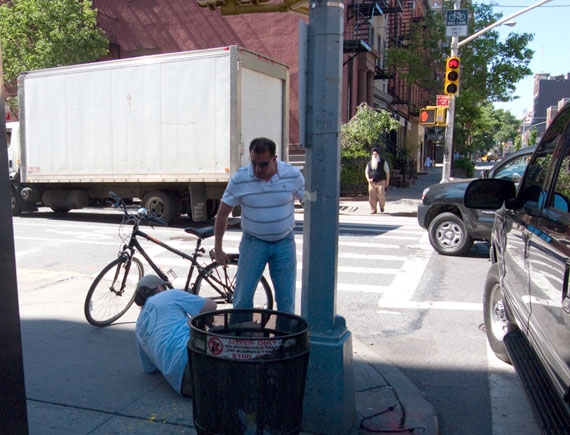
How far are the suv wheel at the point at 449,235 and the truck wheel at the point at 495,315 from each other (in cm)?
456

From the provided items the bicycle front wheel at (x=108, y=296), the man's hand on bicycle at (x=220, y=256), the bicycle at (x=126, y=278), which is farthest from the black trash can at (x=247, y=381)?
the bicycle front wheel at (x=108, y=296)

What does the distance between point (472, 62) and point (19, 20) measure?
19.1 metres

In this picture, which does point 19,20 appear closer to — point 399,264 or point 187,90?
point 187,90

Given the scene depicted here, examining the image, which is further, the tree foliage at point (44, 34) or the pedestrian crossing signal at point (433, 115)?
the tree foliage at point (44, 34)

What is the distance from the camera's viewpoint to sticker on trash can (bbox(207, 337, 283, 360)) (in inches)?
87.0

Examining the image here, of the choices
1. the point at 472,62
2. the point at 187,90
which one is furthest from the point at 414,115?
the point at 187,90

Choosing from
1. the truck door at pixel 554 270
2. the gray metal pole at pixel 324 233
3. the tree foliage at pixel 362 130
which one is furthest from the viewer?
the tree foliage at pixel 362 130

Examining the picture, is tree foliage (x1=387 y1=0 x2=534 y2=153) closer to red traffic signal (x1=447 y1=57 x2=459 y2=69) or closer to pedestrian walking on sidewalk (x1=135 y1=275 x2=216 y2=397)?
red traffic signal (x1=447 y1=57 x2=459 y2=69)

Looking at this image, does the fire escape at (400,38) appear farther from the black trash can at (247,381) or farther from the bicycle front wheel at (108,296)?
the black trash can at (247,381)

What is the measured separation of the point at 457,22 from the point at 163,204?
10.9m

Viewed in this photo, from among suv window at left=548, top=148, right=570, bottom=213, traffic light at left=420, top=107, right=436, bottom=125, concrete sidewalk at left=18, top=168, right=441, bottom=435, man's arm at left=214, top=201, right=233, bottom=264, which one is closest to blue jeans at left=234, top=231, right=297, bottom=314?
man's arm at left=214, top=201, right=233, bottom=264

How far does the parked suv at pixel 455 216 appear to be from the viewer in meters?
9.34

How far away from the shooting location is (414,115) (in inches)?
1638

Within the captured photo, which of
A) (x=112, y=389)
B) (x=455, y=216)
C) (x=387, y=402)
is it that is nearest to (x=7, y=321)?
(x=112, y=389)
